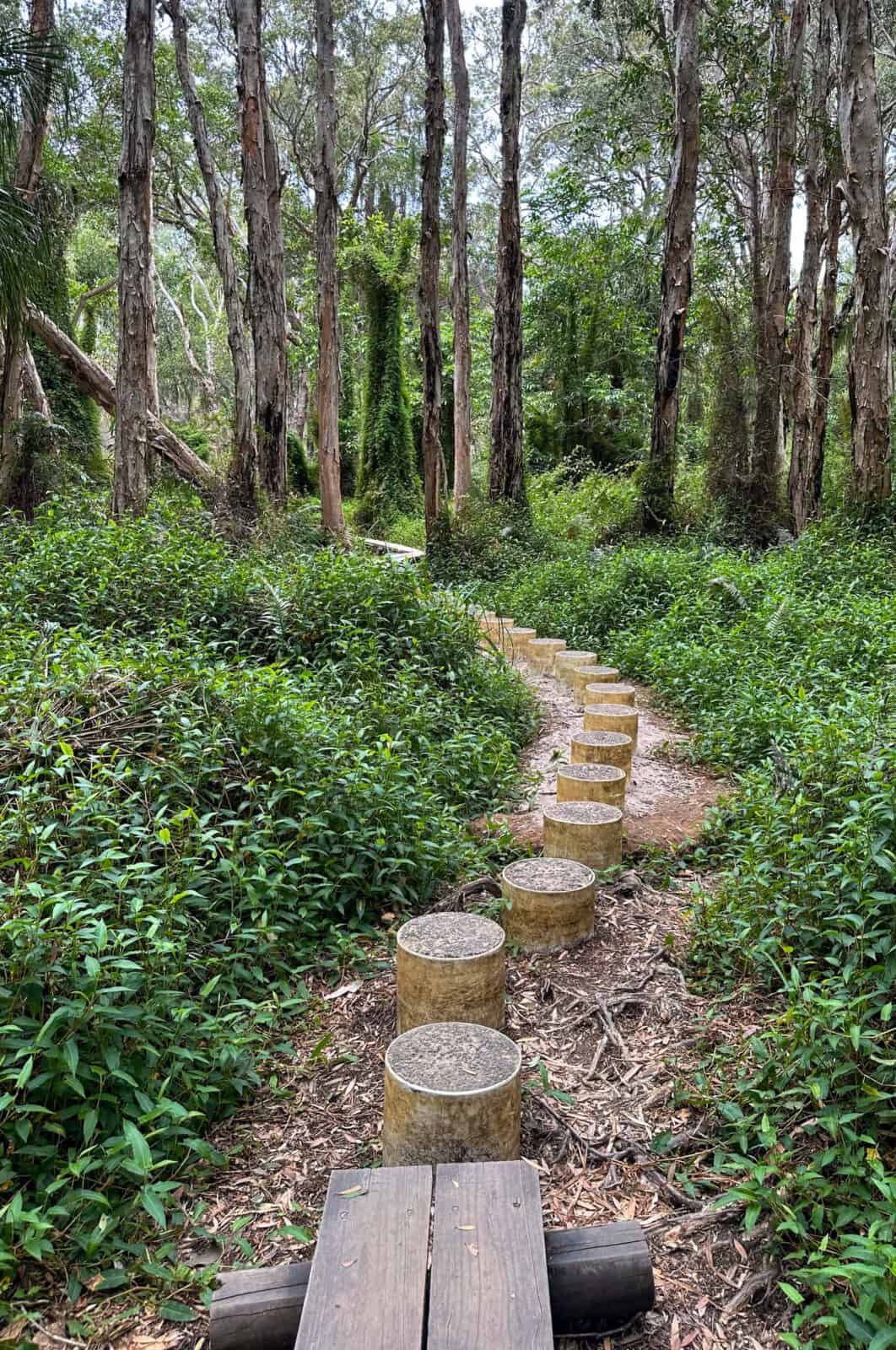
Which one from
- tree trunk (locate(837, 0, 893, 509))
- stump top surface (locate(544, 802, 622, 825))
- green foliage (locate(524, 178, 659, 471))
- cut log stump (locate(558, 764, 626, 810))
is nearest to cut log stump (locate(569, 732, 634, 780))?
cut log stump (locate(558, 764, 626, 810))

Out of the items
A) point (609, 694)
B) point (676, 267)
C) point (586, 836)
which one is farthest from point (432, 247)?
point (586, 836)

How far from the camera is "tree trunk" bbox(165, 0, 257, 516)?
42.4 ft

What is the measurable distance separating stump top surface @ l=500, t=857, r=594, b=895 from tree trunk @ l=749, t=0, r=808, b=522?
1046 centimetres

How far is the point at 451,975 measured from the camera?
332 centimetres

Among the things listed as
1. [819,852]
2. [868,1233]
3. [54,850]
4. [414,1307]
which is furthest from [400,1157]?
[819,852]

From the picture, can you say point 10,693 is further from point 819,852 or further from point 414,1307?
point 819,852

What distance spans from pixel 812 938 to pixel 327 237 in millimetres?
14022

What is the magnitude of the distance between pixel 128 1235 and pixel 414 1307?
1021 mm

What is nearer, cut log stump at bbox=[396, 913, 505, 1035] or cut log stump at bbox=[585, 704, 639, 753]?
cut log stump at bbox=[396, 913, 505, 1035]

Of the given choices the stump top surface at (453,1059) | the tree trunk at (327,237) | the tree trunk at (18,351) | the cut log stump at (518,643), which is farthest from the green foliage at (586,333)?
the stump top surface at (453,1059)

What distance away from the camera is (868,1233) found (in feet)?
7.26

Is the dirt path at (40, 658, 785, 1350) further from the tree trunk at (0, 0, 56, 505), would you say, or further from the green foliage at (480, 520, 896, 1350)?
the tree trunk at (0, 0, 56, 505)

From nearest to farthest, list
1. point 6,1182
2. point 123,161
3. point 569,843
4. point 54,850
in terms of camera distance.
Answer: point 6,1182 → point 54,850 → point 569,843 → point 123,161

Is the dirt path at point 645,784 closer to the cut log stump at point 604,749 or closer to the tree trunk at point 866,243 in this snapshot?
the cut log stump at point 604,749
